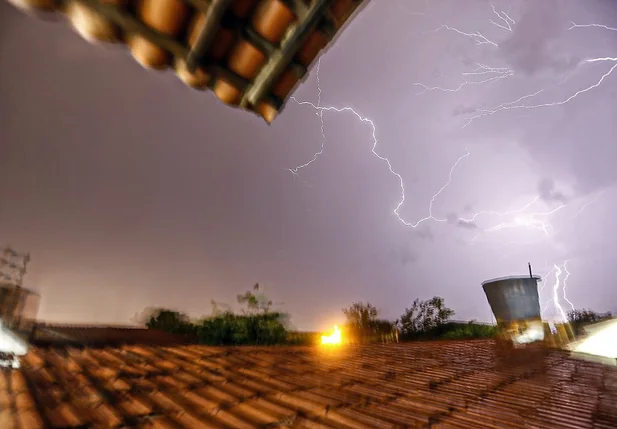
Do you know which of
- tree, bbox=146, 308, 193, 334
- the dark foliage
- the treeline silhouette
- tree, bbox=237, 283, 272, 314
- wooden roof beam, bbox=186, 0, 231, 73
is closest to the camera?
wooden roof beam, bbox=186, 0, 231, 73

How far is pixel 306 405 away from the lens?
96.4 inches

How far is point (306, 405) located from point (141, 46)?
2.39 metres

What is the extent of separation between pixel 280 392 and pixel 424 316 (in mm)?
21436

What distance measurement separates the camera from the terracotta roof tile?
1137 mm

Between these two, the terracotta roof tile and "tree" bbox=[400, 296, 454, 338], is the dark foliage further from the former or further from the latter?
the terracotta roof tile

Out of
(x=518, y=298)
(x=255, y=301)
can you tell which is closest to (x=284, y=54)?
(x=518, y=298)

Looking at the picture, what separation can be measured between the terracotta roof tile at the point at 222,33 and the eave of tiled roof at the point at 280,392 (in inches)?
73.9

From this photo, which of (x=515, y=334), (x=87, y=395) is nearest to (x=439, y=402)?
(x=87, y=395)

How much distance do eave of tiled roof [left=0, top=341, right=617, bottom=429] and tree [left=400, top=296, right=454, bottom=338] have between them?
694 inches

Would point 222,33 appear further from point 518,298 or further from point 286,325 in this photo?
point 286,325

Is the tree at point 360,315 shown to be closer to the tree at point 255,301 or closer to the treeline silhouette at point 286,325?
the treeline silhouette at point 286,325

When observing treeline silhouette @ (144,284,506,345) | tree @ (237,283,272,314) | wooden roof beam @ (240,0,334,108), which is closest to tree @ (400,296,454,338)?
treeline silhouette @ (144,284,506,345)

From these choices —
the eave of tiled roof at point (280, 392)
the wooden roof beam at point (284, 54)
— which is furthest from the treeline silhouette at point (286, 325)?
the wooden roof beam at point (284, 54)

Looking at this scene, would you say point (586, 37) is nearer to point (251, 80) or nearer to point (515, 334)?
point (515, 334)
